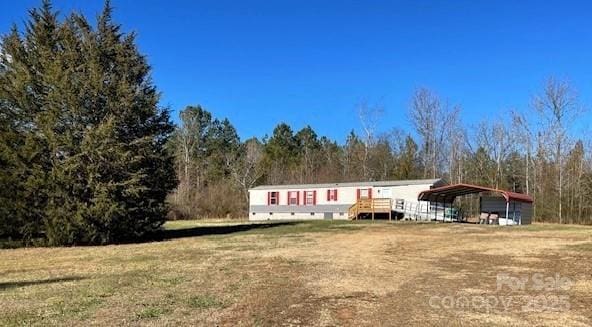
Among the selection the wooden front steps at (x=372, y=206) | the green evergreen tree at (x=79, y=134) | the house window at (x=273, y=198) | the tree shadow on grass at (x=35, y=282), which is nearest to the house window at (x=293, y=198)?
the house window at (x=273, y=198)

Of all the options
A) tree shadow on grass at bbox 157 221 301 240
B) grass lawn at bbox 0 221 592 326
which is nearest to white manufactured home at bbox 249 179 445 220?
tree shadow on grass at bbox 157 221 301 240

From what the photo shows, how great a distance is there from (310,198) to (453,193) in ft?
38.6

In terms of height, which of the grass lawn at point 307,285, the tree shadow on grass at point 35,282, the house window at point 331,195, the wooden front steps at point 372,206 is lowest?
the tree shadow on grass at point 35,282

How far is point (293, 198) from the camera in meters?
43.1

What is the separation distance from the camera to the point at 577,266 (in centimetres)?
1124

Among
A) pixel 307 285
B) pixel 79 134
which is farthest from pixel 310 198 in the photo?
pixel 307 285

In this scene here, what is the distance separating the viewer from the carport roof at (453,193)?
3081 centimetres

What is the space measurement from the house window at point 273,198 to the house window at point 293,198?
124cm

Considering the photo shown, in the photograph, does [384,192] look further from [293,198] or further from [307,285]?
[307,285]

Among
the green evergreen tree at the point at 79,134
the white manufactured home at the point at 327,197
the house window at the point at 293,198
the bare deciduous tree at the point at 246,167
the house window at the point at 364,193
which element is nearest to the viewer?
the green evergreen tree at the point at 79,134

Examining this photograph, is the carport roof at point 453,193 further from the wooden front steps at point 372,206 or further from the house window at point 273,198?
the house window at point 273,198

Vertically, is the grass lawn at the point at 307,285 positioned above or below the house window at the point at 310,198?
below

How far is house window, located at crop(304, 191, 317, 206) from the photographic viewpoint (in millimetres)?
41812

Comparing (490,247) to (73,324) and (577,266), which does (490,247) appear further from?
(73,324)
